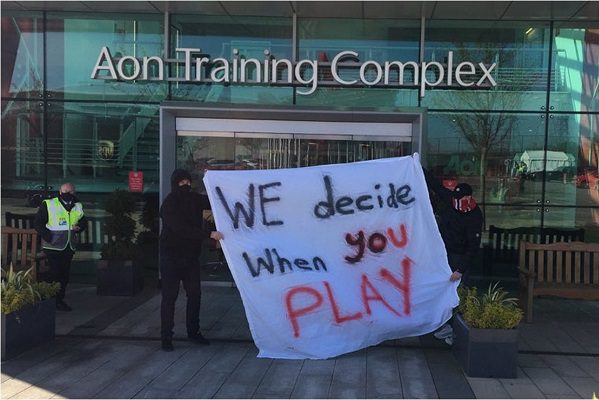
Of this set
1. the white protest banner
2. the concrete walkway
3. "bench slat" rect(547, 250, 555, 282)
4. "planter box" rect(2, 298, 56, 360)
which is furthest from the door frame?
"planter box" rect(2, 298, 56, 360)

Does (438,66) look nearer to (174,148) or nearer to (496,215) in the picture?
(496,215)

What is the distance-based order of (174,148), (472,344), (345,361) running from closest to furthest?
(472,344)
(345,361)
(174,148)

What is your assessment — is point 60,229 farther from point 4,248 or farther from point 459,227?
point 459,227

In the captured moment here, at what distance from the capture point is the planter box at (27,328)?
17.7 feet

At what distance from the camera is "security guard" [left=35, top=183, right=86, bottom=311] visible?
7.30 m

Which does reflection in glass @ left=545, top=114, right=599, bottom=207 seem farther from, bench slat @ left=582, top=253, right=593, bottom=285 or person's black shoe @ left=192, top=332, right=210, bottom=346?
person's black shoe @ left=192, top=332, right=210, bottom=346

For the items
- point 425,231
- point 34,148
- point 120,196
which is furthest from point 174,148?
point 425,231

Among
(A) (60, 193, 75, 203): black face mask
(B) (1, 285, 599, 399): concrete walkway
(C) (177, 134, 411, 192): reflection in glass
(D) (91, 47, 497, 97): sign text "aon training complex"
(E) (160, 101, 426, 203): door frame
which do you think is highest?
(D) (91, 47, 497, 97): sign text "aon training complex"

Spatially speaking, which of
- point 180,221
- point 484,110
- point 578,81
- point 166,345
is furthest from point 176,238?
Result: point 578,81

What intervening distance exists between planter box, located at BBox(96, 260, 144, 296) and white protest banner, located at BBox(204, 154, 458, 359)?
3.23 metres

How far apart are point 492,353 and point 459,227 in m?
1.50

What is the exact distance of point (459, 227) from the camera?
616cm

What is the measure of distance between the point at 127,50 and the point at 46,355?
550 cm

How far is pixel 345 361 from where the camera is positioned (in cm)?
554
